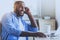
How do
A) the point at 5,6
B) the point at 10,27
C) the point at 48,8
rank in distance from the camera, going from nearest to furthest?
the point at 10,27, the point at 5,6, the point at 48,8

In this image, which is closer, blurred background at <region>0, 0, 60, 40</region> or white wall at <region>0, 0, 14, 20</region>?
white wall at <region>0, 0, 14, 20</region>

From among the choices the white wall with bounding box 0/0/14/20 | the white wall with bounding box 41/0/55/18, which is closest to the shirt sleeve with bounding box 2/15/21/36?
the white wall with bounding box 0/0/14/20

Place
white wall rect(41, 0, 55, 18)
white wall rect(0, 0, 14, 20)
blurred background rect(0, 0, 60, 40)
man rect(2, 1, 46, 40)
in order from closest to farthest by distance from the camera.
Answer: man rect(2, 1, 46, 40) < white wall rect(0, 0, 14, 20) < blurred background rect(0, 0, 60, 40) < white wall rect(41, 0, 55, 18)

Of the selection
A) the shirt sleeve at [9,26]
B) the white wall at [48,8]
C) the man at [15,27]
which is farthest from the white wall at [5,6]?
the shirt sleeve at [9,26]

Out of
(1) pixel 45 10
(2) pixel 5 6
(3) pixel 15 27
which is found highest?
(3) pixel 15 27

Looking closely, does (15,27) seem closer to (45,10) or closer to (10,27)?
(10,27)

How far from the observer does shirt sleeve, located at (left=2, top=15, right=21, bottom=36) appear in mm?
1741

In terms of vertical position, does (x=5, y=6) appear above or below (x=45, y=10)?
above

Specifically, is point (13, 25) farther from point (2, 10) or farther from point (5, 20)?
point (2, 10)

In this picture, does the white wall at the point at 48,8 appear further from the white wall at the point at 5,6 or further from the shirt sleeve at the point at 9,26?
the shirt sleeve at the point at 9,26

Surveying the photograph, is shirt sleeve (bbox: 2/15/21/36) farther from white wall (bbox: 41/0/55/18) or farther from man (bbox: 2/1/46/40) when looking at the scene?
white wall (bbox: 41/0/55/18)

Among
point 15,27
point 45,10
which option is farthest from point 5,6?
point 15,27

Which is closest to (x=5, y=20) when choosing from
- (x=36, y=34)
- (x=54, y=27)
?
(x=36, y=34)

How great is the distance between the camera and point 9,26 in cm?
176
